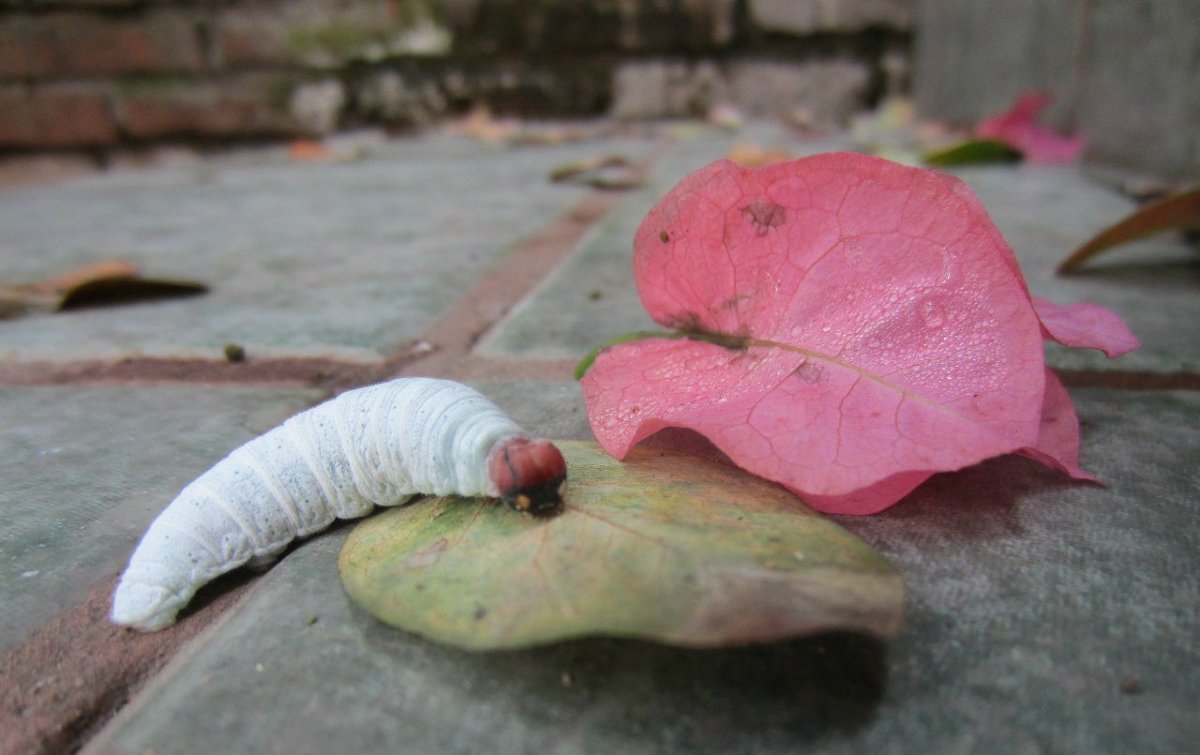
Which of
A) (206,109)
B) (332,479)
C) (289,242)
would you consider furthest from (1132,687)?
(206,109)

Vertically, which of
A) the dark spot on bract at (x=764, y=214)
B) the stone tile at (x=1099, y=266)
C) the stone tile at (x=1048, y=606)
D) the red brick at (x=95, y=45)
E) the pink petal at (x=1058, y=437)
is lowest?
the stone tile at (x=1099, y=266)

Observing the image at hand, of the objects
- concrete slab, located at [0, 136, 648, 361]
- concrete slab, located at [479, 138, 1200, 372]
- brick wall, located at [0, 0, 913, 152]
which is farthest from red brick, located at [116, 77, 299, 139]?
concrete slab, located at [479, 138, 1200, 372]

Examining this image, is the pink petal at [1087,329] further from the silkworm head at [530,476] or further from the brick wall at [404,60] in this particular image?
the brick wall at [404,60]

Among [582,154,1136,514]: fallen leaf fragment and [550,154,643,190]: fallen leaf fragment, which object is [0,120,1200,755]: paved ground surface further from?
[550,154,643,190]: fallen leaf fragment

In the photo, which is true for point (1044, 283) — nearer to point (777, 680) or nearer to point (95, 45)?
point (777, 680)

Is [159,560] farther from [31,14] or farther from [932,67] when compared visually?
[31,14]

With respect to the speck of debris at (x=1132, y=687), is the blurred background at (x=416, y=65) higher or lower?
higher

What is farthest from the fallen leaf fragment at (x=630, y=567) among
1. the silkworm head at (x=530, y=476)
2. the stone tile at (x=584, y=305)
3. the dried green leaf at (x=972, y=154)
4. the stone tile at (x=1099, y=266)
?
the dried green leaf at (x=972, y=154)
